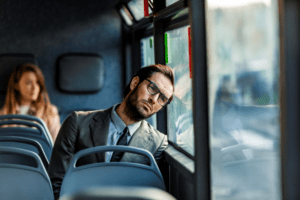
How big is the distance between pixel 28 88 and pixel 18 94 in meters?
0.13

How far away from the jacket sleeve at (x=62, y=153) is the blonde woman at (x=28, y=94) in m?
1.66

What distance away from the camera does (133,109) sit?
1.84 metres

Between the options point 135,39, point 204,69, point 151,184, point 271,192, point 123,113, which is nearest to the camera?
point 271,192

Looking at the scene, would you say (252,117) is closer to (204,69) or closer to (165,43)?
(204,69)

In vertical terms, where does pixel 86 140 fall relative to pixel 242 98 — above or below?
below

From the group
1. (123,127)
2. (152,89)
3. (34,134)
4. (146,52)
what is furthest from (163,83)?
(146,52)

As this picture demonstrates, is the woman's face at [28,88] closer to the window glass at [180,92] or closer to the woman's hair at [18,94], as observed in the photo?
the woman's hair at [18,94]

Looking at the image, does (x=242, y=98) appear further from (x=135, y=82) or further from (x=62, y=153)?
(x=62, y=153)

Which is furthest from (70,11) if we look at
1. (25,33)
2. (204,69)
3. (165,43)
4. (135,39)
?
(204,69)

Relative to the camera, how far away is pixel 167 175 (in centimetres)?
193

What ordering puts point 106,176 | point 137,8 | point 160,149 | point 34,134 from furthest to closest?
point 137,8 → point 34,134 → point 160,149 → point 106,176

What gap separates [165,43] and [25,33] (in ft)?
6.75

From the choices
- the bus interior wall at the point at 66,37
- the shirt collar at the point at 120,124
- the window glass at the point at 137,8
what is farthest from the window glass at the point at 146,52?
the shirt collar at the point at 120,124

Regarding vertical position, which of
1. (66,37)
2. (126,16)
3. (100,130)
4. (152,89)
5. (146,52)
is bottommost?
(100,130)
